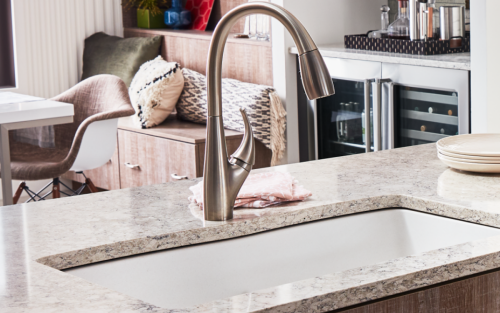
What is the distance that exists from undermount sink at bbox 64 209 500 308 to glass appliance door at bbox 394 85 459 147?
168cm

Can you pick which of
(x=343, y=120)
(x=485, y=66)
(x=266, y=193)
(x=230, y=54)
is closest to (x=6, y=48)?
(x=230, y=54)

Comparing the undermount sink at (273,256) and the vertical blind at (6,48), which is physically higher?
the vertical blind at (6,48)

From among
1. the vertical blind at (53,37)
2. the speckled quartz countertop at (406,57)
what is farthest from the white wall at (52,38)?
the speckled quartz countertop at (406,57)

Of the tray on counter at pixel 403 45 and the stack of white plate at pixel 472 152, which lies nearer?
the stack of white plate at pixel 472 152

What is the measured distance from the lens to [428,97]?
327 cm

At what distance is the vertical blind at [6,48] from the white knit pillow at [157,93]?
1.16 m

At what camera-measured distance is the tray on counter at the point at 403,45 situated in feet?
11.0

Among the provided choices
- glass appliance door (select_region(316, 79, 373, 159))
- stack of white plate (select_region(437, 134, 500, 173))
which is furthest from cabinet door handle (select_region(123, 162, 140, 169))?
stack of white plate (select_region(437, 134, 500, 173))

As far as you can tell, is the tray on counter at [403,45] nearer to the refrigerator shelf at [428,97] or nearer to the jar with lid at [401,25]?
the jar with lid at [401,25]

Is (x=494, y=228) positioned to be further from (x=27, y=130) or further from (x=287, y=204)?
(x=27, y=130)

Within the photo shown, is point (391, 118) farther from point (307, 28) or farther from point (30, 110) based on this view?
point (30, 110)

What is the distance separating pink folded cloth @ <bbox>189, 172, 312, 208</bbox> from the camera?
5.08 feet

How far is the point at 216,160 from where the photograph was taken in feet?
4.65

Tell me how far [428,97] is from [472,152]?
1.62m
